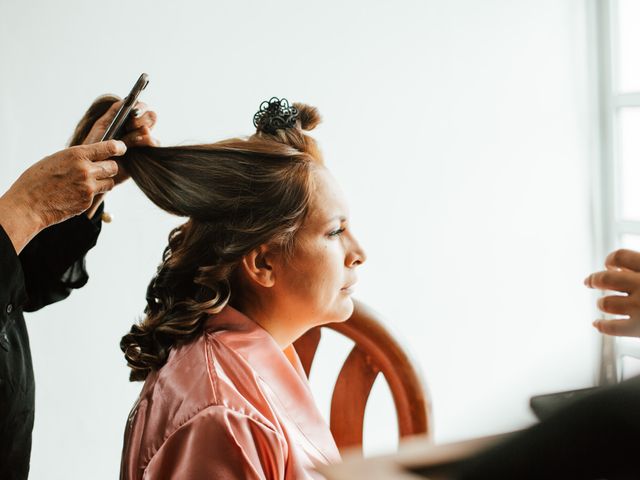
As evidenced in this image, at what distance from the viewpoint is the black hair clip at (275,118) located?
989mm

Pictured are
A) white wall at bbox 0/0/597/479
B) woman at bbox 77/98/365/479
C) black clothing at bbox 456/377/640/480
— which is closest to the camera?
black clothing at bbox 456/377/640/480

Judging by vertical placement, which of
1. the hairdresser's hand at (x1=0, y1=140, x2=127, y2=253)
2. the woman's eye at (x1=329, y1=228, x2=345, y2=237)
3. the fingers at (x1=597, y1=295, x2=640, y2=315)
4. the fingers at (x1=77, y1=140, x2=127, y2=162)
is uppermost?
the fingers at (x1=77, y1=140, x2=127, y2=162)

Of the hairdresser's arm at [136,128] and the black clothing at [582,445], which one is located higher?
the hairdresser's arm at [136,128]

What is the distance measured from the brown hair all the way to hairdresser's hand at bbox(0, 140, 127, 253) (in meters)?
0.05

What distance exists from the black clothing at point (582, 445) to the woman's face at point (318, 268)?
0.62 meters

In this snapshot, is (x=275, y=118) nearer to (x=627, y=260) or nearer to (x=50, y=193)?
(x=50, y=193)

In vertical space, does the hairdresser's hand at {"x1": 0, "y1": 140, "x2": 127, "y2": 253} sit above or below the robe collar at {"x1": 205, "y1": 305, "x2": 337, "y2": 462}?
above

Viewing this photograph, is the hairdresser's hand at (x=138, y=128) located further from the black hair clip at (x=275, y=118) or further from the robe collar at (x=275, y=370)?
the robe collar at (x=275, y=370)

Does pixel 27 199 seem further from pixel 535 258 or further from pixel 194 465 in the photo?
pixel 535 258

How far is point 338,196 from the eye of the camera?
98 centimetres

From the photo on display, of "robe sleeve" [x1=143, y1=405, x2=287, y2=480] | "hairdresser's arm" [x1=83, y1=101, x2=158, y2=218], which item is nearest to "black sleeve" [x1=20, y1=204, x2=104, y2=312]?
"hairdresser's arm" [x1=83, y1=101, x2=158, y2=218]

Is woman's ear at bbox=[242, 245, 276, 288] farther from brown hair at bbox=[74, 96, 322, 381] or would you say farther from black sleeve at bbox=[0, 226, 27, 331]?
black sleeve at bbox=[0, 226, 27, 331]

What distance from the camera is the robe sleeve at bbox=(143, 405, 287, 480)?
0.72m

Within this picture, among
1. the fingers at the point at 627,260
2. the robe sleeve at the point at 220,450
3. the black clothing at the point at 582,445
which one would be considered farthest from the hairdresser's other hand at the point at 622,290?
the robe sleeve at the point at 220,450
